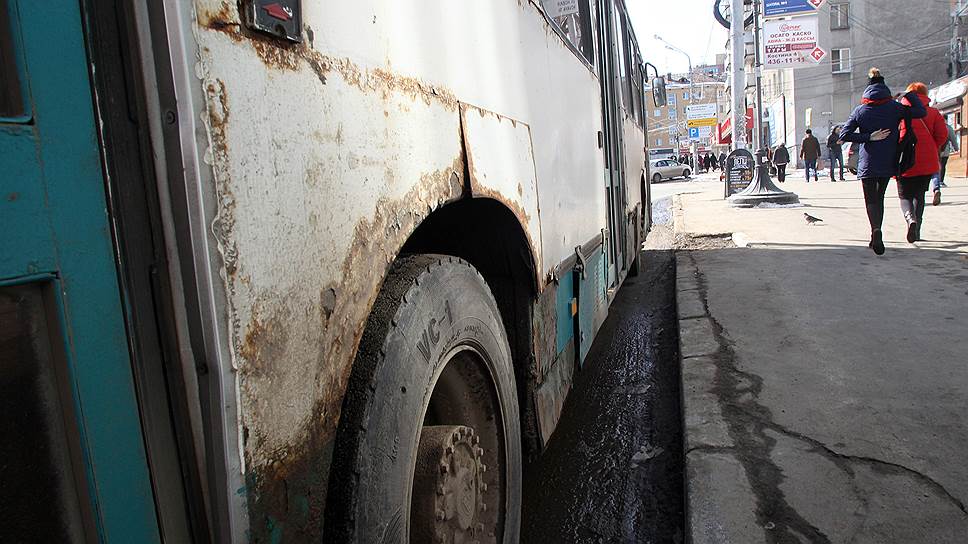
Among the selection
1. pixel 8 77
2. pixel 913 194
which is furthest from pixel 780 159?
pixel 8 77

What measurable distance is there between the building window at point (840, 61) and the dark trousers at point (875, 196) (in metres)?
39.7

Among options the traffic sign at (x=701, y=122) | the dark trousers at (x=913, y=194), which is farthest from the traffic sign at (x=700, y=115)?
the dark trousers at (x=913, y=194)

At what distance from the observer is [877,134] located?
6781mm

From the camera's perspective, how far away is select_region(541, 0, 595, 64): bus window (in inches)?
118

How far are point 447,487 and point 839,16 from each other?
4734 centimetres

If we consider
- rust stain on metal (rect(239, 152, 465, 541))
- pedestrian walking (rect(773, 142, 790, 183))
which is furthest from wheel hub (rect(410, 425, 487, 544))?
pedestrian walking (rect(773, 142, 790, 183))

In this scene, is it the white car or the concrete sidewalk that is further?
the white car

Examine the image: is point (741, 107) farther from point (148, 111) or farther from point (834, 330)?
point (148, 111)

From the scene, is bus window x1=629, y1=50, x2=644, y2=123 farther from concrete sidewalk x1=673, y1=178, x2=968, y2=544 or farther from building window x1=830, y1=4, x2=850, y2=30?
building window x1=830, y1=4, x2=850, y2=30

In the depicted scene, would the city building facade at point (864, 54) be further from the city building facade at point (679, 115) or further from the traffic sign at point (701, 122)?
the city building facade at point (679, 115)

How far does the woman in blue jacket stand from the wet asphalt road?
10.4ft

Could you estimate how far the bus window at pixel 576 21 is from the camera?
9.85 ft

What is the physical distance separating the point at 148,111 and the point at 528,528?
2.36 metres

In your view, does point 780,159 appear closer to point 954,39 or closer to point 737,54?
point 737,54
